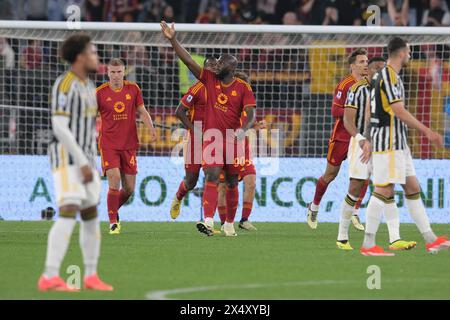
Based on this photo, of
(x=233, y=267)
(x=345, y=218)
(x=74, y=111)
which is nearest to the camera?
(x=74, y=111)

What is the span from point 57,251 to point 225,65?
6232 mm

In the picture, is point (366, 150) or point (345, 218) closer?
point (366, 150)

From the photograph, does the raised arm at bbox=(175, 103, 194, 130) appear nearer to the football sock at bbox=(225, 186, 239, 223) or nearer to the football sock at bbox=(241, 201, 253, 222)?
the football sock at bbox=(225, 186, 239, 223)

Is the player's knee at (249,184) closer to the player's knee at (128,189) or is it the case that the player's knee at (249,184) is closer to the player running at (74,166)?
the player's knee at (128,189)

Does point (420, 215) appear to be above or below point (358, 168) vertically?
below

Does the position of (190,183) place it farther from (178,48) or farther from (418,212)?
(418,212)

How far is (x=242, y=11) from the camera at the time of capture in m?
23.3

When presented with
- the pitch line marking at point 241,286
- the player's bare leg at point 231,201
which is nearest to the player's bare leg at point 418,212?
the pitch line marking at point 241,286

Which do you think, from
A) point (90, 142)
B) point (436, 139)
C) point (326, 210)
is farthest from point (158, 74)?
point (90, 142)

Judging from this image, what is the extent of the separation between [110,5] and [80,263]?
46.0 feet

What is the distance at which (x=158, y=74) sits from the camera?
1959 centimetres

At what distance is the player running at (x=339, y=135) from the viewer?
1421 centimetres

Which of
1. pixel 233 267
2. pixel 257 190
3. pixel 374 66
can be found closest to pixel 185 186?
pixel 257 190

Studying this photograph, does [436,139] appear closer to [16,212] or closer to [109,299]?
[109,299]
